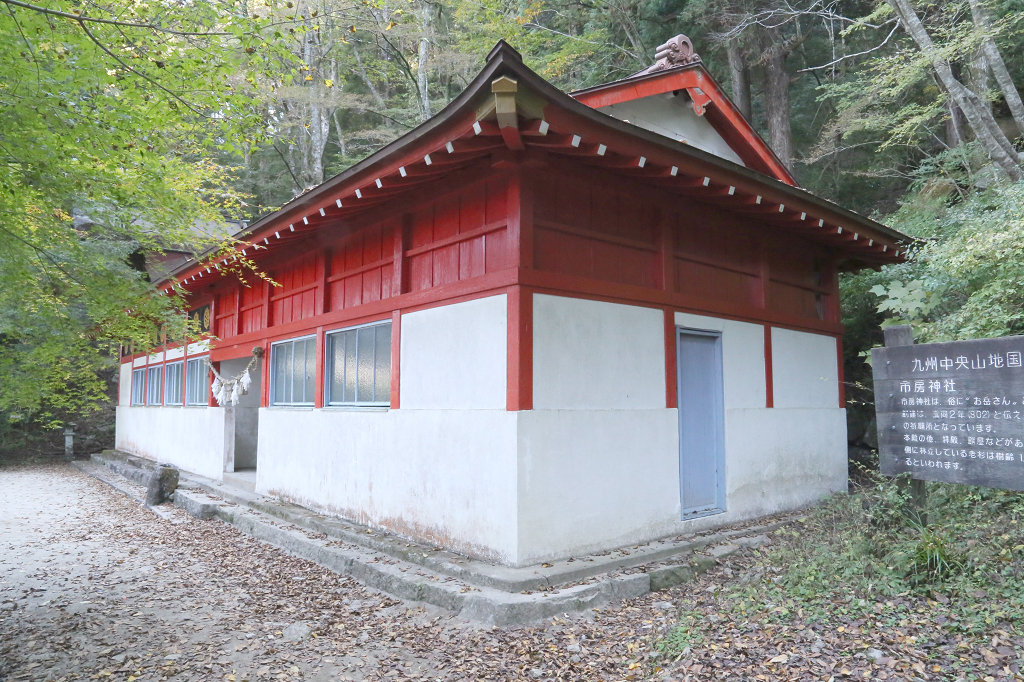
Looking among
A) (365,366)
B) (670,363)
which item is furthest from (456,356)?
(670,363)

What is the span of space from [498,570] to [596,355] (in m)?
2.22

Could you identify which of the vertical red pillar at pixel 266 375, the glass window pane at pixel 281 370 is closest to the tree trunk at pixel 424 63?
the vertical red pillar at pixel 266 375

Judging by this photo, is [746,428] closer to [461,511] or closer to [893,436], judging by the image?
[893,436]

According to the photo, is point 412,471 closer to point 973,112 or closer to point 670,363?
point 670,363

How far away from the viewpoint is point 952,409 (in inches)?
198

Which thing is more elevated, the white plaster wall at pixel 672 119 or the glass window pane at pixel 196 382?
the white plaster wall at pixel 672 119

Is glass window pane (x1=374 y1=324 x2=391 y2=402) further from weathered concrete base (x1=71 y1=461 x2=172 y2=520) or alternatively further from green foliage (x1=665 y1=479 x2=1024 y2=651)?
weathered concrete base (x1=71 y1=461 x2=172 y2=520)

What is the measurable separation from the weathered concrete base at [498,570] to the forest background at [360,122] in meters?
2.97

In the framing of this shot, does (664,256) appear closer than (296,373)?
Yes

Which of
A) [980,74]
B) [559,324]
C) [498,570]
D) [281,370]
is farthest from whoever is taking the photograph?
[980,74]

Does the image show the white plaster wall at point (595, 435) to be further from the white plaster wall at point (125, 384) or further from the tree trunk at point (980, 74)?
the white plaster wall at point (125, 384)

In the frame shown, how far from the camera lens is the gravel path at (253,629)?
14.4 ft

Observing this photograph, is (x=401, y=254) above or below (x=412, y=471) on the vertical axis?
above

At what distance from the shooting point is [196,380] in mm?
13742
